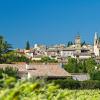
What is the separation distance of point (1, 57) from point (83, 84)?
35824 mm

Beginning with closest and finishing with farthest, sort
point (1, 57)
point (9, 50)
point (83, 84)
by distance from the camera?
point (83, 84) → point (1, 57) → point (9, 50)

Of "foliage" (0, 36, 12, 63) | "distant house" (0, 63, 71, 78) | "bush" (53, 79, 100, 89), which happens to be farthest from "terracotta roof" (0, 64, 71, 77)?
"foliage" (0, 36, 12, 63)

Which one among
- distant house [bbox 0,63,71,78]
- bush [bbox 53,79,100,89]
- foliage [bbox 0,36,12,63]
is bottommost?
bush [bbox 53,79,100,89]

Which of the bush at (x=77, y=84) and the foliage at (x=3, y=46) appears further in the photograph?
the foliage at (x=3, y=46)

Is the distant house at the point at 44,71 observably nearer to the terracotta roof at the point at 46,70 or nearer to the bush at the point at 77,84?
the terracotta roof at the point at 46,70

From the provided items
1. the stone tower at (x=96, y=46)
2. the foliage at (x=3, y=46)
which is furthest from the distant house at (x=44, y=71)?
the stone tower at (x=96, y=46)

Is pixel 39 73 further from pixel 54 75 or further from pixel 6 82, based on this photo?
pixel 6 82

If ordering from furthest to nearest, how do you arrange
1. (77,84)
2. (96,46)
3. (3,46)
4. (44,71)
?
(96,46) → (3,46) → (44,71) → (77,84)

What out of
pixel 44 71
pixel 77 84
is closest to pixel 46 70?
pixel 44 71

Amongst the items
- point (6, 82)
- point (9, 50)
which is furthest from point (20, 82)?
point (9, 50)

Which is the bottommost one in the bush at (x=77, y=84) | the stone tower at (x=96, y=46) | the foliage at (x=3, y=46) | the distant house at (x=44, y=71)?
A: the bush at (x=77, y=84)

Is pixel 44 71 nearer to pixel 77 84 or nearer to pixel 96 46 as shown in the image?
pixel 77 84

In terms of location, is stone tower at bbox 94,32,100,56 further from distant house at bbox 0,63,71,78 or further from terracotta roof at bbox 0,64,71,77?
terracotta roof at bbox 0,64,71,77

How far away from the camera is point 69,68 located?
109125mm
